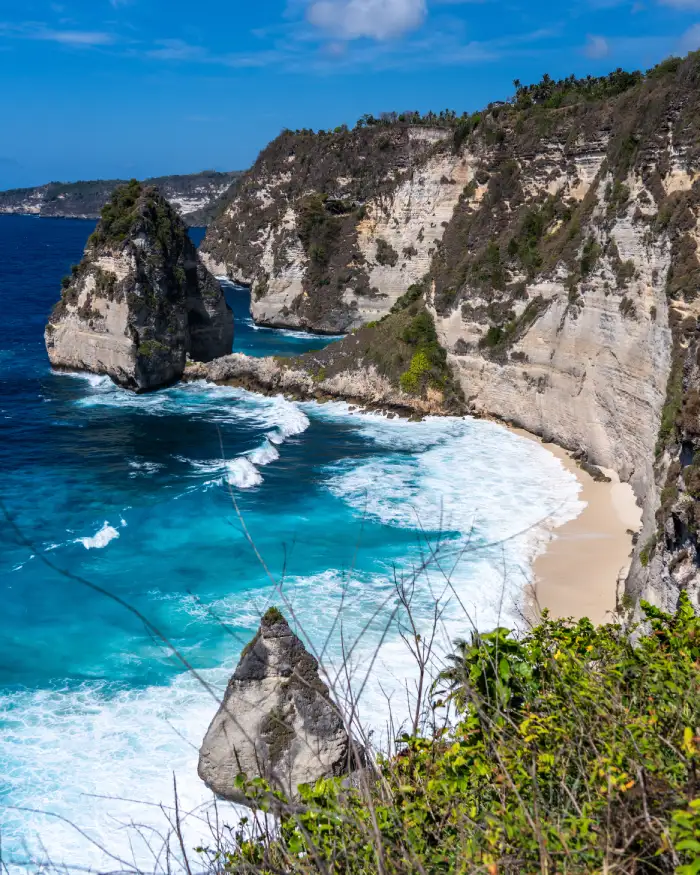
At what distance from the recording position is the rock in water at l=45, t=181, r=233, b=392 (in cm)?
4434

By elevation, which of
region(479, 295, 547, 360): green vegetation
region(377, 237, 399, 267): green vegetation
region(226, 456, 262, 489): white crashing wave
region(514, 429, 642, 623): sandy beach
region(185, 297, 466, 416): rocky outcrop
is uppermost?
region(377, 237, 399, 267): green vegetation

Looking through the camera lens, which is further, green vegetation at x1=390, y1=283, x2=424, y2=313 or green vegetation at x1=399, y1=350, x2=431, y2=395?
green vegetation at x1=390, y1=283, x2=424, y2=313

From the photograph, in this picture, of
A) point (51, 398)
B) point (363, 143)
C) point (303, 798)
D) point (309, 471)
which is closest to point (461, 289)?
point (309, 471)

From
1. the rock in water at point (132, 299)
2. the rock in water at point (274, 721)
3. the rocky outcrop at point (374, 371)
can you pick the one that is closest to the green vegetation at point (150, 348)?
the rock in water at point (132, 299)

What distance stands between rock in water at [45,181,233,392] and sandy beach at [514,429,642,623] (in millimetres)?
27483

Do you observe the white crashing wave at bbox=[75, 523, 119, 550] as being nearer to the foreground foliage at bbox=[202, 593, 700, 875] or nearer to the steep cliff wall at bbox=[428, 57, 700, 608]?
the steep cliff wall at bbox=[428, 57, 700, 608]

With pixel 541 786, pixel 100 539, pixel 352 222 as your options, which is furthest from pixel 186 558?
pixel 352 222

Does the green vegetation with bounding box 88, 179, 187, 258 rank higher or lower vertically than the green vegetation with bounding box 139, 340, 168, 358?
higher

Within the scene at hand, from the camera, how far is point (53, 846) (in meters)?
13.1

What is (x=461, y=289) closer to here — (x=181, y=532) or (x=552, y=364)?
(x=552, y=364)

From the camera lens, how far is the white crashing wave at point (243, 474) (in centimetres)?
3106

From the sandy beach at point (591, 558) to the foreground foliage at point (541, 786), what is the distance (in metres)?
10.3

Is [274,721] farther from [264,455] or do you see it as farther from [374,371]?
[374,371]

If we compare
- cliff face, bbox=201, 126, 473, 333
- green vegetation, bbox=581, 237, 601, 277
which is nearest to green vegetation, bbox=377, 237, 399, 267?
cliff face, bbox=201, 126, 473, 333
